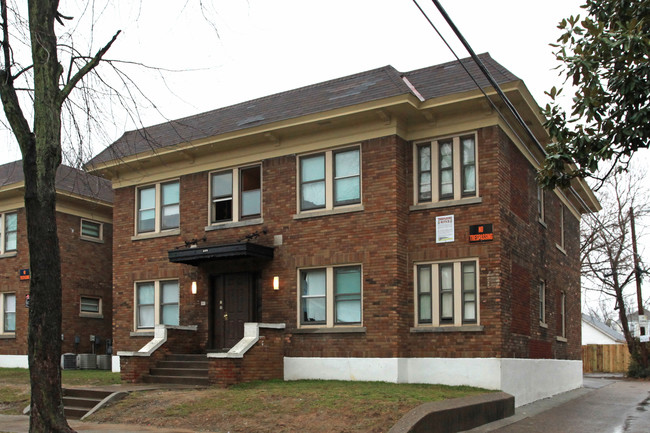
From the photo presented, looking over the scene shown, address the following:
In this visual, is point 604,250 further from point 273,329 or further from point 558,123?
Answer: point 558,123

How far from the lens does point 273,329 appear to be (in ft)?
57.2

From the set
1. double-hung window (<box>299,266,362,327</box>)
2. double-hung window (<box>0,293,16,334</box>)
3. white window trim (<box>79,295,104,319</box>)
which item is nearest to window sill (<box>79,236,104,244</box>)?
white window trim (<box>79,295,104,319</box>)

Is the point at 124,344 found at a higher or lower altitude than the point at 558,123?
lower

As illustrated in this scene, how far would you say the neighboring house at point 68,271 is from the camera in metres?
24.8

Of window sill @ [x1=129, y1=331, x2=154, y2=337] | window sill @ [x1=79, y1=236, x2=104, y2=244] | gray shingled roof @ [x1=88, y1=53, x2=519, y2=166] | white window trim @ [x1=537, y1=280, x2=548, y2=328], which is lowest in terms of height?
window sill @ [x1=129, y1=331, x2=154, y2=337]

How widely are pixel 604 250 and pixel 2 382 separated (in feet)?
95.9

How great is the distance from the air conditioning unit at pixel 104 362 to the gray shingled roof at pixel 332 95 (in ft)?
21.0

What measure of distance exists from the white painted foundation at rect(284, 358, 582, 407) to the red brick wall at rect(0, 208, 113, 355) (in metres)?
10.7

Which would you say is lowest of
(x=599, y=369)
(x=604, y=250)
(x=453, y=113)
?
(x=599, y=369)

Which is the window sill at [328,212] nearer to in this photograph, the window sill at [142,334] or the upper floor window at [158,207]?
the upper floor window at [158,207]

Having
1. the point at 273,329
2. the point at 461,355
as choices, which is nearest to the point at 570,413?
the point at 461,355

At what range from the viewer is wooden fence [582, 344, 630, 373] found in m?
37.4

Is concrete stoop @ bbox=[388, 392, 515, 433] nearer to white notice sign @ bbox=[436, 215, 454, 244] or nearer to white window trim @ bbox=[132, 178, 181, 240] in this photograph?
white notice sign @ bbox=[436, 215, 454, 244]

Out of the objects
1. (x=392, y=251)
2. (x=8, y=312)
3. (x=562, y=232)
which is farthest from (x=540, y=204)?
(x=8, y=312)
